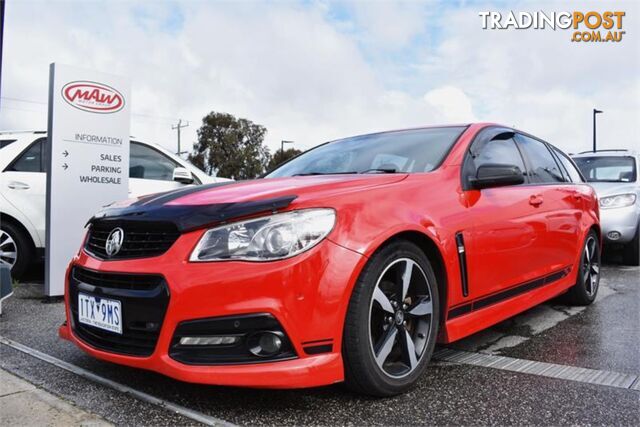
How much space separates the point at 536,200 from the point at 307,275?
7.05 feet

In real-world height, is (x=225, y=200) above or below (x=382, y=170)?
below

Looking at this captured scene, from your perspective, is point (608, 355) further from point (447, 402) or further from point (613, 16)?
point (613, 16)

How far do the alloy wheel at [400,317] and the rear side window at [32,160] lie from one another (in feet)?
14.3

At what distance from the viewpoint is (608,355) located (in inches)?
121

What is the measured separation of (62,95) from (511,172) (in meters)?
3.82

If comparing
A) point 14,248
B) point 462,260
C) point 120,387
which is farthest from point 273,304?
point 14,248

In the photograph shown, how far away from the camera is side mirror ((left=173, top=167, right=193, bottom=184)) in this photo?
5.56 m

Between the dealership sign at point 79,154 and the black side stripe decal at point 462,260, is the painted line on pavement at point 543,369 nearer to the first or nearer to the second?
the black side stripe decal at point 462,260

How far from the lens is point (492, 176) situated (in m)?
2.92

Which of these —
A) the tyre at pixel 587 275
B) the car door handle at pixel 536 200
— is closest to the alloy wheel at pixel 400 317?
the car door handle at pixel 536 200

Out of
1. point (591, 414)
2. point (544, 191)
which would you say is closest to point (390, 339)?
point (591, 414)

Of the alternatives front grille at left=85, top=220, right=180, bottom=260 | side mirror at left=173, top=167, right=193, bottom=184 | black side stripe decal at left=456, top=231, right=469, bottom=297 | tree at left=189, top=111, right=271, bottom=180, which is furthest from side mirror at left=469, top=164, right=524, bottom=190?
tree at left=189, top=111, right=271, bottom=180

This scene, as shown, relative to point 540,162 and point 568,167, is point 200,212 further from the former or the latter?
point 568,167

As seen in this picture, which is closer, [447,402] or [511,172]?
[447,402]
